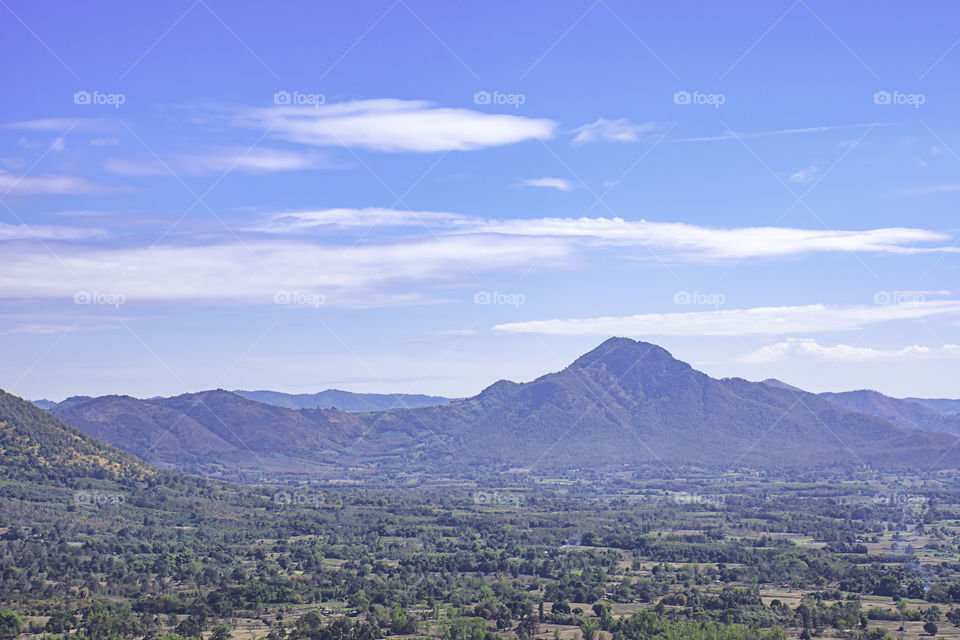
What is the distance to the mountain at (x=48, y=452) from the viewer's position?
14559 centimetres

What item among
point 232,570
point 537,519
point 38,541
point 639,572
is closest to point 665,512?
point 537,519

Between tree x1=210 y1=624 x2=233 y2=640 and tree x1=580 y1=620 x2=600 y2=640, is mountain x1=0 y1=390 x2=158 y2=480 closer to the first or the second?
tree x1=210 y1=624 x2=233 y2=640

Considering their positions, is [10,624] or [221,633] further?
[221,633]

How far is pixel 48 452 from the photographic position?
495 feet

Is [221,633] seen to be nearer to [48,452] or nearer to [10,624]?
[10,624]

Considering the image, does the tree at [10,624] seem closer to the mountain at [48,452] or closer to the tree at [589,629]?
the tree at [589,629]

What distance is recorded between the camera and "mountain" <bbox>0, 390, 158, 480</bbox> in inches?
5732

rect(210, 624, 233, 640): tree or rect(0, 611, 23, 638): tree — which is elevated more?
rect(0, 611, 23, 638): tree

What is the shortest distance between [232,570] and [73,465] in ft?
185

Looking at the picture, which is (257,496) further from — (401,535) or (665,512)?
(665,512)

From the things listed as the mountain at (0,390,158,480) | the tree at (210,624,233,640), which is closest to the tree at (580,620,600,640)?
the tree at (210,624,233,640)

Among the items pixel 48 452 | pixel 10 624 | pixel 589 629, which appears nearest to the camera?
pixel 10 624

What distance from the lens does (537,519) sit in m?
161

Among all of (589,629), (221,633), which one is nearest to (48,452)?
(221,633)
